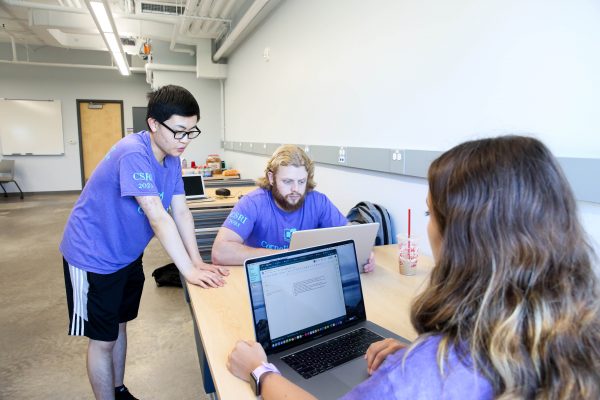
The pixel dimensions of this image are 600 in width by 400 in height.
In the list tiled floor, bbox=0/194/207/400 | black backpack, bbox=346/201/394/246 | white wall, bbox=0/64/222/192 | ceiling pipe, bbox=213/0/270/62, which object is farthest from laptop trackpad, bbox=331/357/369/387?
white wall, bbox=0/64/222/192

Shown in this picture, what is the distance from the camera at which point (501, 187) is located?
581mm

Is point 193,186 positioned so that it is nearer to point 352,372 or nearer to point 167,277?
point 167,277

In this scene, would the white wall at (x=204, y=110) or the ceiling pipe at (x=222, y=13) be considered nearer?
the ceiling pipe at (x=222, y=13)

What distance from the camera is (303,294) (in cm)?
104

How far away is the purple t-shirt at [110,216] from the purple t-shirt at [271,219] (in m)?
0.41

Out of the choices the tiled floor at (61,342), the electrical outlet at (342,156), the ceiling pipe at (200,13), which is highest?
the ceiling pipe at (200,13)

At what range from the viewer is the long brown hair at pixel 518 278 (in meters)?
0.54

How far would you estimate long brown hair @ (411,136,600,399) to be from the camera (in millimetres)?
543

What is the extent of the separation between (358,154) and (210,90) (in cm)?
484

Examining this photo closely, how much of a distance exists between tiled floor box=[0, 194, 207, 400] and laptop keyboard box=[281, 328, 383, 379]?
4.38ft

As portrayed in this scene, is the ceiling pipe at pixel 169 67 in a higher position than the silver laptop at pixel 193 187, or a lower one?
higher

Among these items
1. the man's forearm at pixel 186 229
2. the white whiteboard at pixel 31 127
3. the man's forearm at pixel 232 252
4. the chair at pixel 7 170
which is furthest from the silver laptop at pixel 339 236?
the white whiteboard at pixel 31 127

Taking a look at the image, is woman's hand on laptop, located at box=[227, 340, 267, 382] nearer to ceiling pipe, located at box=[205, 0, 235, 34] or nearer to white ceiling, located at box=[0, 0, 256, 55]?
white ceiling, located at box=[0, 0, 256, 55]

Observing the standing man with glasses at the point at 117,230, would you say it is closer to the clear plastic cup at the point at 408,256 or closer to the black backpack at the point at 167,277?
the clear plastic cup at the point at 408,256
